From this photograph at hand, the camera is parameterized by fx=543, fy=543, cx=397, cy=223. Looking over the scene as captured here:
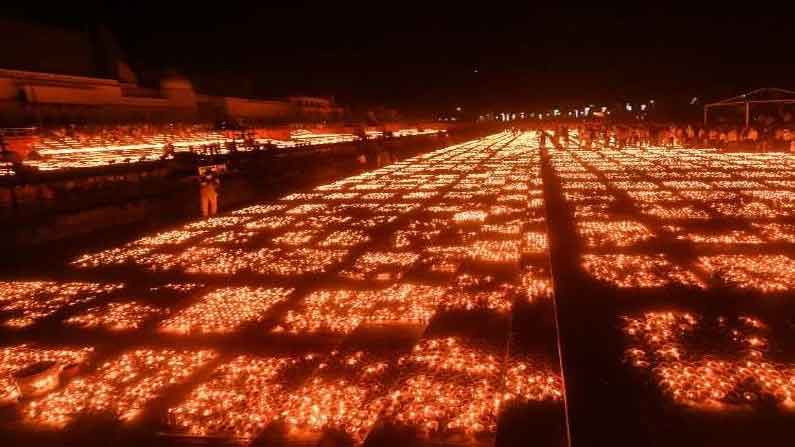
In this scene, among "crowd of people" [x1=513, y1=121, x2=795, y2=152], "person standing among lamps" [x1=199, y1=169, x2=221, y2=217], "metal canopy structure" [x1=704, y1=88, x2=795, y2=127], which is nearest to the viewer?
"person standing among lamps" [x1=199, y1=169, x2=221, y2=217]

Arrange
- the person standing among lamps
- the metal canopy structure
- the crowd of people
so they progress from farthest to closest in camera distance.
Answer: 1. the metal canopy structure
2. the crowd of people
3. the person standing among lamps

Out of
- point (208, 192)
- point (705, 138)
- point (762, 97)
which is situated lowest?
point (208, 192)

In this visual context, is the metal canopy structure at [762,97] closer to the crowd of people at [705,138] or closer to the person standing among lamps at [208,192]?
the crowd of people at [705,138]

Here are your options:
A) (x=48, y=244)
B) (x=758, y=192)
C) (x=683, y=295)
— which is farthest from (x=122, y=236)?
(x=758, y=192)

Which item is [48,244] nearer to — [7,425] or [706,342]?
Result: [7,425]

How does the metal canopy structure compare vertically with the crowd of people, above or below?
above

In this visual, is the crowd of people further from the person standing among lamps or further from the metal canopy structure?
the person standing among lamps

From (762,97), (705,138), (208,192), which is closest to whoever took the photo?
(208,192)

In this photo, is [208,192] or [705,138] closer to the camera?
[208,192]

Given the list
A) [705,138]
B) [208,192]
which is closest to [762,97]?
[705,138]

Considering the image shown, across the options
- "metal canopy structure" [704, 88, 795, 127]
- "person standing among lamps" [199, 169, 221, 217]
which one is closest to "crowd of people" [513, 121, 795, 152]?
"metal canopy structure" [704, 88, 795, 127]

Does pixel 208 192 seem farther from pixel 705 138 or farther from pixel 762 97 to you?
pixel 762 97

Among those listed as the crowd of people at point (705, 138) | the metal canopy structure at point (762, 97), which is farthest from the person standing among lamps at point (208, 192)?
the metal canopy structure at point (762, 97)

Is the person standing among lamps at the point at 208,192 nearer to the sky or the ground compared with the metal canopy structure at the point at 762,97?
nearer to the ground
